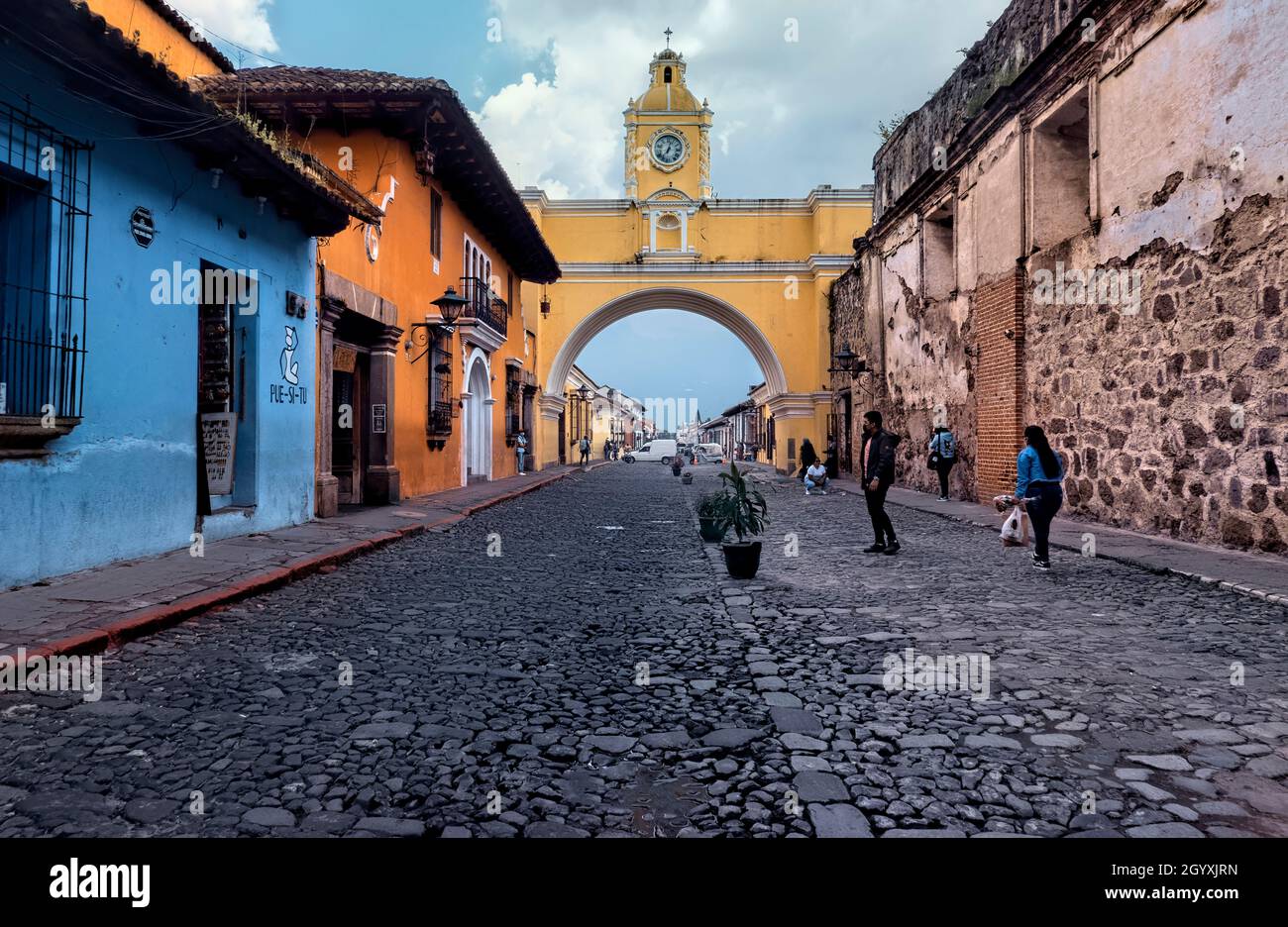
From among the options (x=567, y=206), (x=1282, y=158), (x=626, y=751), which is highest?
(x=567, y=206)

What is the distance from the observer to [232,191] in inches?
323

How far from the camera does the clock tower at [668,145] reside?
35.5 meters

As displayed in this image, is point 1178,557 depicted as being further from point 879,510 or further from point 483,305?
point 483,305

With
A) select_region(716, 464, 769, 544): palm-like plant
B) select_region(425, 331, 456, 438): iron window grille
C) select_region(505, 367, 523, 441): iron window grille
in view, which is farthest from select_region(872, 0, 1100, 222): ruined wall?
select_region(505, 367, 523, 441): iron window grille

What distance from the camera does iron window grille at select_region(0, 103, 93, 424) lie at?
5445 mm

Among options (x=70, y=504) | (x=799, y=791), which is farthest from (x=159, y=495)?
(x=799, y=791)

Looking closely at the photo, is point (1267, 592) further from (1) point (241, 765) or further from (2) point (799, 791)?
(1) point (241, 765)

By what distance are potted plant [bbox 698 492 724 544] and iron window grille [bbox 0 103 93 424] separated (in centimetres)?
515

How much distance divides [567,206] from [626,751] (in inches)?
1204

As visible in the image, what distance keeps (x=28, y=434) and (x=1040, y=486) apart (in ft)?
27.0

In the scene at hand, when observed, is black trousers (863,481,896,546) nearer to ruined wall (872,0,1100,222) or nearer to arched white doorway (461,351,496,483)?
ruined wall (872,0,1100,222)

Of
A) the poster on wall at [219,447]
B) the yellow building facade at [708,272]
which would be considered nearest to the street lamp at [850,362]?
the yellow building facade at [708,272]

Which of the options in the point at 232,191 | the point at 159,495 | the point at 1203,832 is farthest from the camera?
the point at 232,191

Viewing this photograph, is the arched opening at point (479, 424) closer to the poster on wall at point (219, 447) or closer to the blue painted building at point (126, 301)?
the blue painted building at point (126, 301)
